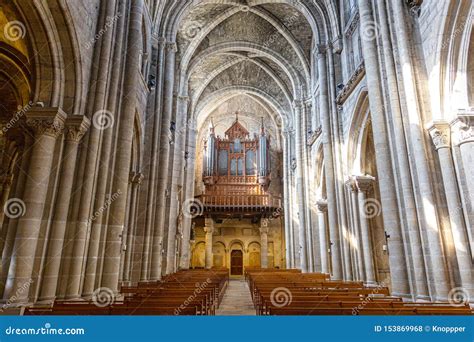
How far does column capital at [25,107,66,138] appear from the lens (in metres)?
6.21

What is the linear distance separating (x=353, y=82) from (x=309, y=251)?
9.97m

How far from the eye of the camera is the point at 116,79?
26.7 ft

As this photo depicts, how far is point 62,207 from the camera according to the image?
6406 mm

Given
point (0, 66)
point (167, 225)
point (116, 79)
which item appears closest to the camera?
point (116, 79)

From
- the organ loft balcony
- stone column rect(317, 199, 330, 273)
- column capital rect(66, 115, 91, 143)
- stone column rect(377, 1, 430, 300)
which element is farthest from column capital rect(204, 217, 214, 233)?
column capital rect(66, 115, 91, 143)

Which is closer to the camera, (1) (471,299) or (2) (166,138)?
(1) (471,299)

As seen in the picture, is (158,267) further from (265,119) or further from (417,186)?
(265,119)

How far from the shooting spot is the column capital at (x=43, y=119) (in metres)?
6.21

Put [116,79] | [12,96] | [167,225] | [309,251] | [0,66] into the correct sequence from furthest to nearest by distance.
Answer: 1. [309,251]
2. [167,225]
3. [12,96]
4. [0,66]
5. [116,79]

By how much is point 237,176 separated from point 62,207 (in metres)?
21.7

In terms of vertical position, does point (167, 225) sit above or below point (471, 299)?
above

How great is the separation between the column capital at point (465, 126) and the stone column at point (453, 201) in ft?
0.87

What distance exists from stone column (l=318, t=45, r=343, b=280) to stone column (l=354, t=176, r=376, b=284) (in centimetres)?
145

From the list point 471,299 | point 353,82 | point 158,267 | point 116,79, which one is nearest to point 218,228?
point 158,267
